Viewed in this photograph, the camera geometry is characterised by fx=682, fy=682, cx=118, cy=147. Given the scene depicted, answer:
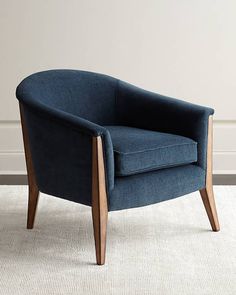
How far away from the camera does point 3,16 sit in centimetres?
434

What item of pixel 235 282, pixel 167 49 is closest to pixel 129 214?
pixel 235 282

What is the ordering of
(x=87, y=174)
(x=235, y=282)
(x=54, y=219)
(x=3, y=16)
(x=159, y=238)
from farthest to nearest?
(x=3, y=16) → (x=54, y=219) → (x=159, y=238) → (x=87, y=174) → (x=235, y=282)

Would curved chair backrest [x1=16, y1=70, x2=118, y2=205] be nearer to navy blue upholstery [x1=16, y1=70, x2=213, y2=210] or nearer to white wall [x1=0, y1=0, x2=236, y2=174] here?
navy blue upholstery [x1=16, y1=70, x2=213, y2=210]

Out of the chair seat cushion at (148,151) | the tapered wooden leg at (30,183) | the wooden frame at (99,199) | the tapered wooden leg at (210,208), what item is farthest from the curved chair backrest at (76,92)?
the tapered wooden leg at (210,208)

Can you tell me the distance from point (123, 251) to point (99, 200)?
1.00 feet

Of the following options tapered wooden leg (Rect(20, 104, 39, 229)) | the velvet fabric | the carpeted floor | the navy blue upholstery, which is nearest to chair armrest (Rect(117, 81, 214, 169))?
the navy blue upholstery

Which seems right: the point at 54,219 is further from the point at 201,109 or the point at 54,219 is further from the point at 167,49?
the point at 167,49

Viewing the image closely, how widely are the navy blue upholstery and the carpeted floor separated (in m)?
0.23

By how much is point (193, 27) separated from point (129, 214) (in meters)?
1.46

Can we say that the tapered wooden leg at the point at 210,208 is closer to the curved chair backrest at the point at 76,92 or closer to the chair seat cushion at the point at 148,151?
the chair seat cushion at the point at 148,151

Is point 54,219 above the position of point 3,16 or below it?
below

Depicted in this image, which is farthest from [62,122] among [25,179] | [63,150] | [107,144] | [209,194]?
[25,179]

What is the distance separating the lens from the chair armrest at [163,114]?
3.20 m

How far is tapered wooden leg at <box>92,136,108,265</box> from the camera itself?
2770 millimetres
